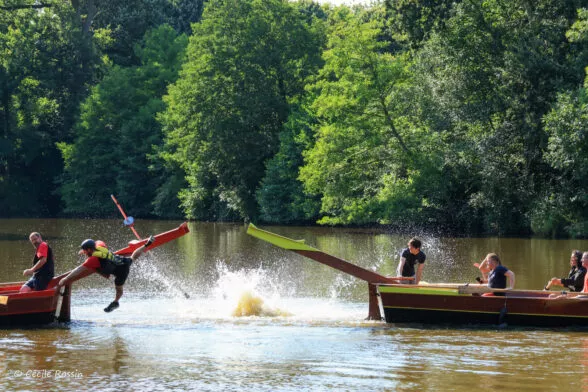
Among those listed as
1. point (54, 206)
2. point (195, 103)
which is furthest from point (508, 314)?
point (54, 206)

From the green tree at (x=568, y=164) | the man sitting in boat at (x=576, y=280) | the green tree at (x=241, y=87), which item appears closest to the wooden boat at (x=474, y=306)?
the man sitting in boat at (x=576, y=280)

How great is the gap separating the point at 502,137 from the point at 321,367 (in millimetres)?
30987

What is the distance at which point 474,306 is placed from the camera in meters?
17.7

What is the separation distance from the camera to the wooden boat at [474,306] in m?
17.6

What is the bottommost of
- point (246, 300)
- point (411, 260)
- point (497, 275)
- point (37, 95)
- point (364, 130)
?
point (246, 300)

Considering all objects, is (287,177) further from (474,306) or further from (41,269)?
(474,306)

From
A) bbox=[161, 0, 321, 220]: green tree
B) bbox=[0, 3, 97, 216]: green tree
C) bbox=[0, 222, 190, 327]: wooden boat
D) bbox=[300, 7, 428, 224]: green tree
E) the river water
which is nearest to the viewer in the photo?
the river water

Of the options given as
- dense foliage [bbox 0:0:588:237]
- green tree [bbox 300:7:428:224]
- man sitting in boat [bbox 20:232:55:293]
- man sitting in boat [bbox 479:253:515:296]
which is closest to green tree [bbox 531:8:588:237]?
dense foliage [bbox 0:0:588:237]

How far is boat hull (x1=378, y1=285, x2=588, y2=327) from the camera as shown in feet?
57.6

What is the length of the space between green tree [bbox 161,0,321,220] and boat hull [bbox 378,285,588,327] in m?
40.6

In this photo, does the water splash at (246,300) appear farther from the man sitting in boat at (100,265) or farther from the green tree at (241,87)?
the green tree at (241,87)

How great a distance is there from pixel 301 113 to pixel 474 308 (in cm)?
3862

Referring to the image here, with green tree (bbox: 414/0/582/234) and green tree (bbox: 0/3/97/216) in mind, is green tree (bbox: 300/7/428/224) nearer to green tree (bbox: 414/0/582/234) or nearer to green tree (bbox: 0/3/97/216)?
green tree (bbox: 414/0/582/234)

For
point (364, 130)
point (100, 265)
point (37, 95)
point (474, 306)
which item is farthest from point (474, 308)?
point (37, 95)
